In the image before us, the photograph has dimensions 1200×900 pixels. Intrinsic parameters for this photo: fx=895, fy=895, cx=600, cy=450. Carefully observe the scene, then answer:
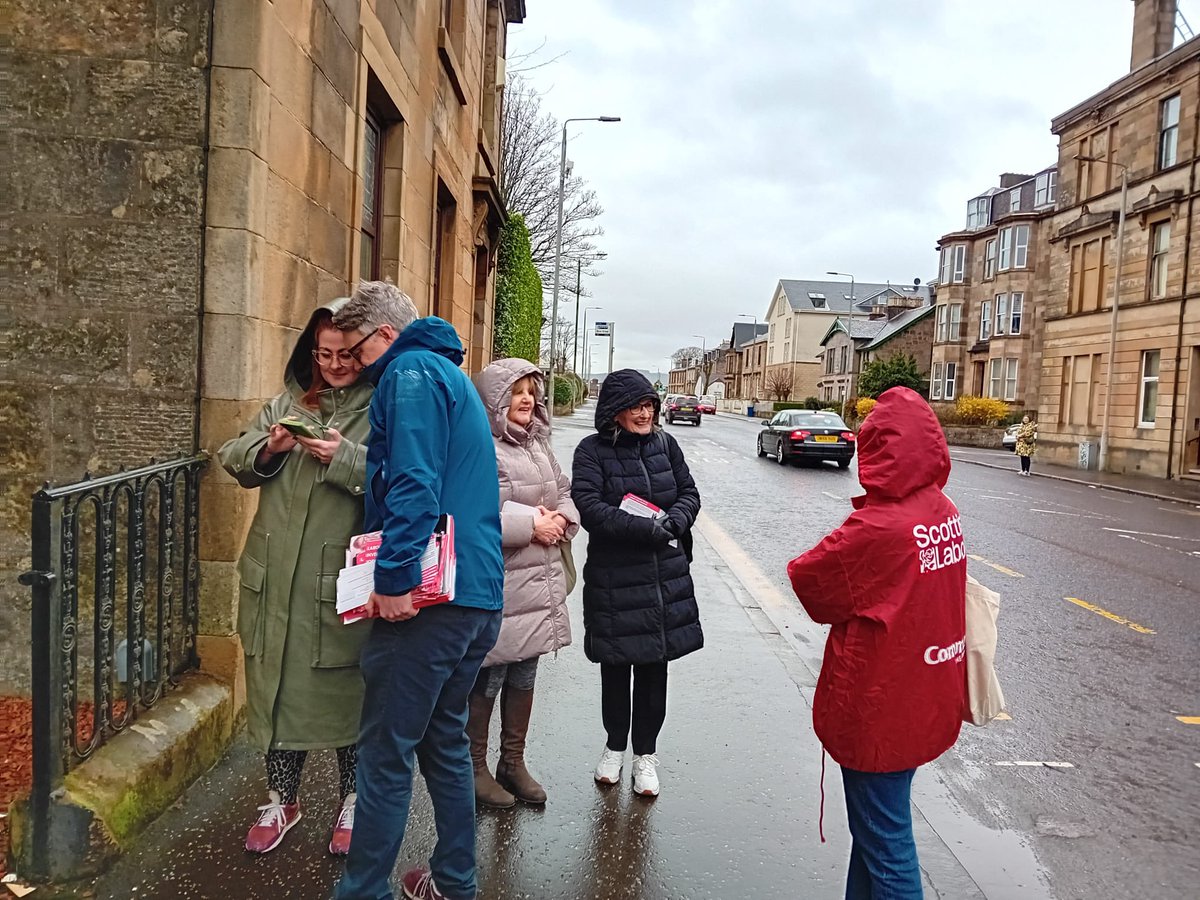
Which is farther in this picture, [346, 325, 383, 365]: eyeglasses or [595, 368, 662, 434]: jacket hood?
[595, 368, 662, 434]: jacket hood

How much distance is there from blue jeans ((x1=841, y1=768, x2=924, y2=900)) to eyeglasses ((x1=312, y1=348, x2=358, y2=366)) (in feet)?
6.91

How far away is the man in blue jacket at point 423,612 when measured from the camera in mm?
2516

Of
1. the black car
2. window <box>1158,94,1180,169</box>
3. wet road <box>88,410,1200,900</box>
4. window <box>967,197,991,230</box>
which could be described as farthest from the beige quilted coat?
window <box>967,197,991,230</box>

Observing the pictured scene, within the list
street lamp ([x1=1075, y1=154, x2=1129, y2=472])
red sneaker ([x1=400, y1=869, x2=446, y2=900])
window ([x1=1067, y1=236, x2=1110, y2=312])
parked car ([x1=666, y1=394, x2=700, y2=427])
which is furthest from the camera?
parked car ([x1=666, y1=394, x2=700, y2=427])

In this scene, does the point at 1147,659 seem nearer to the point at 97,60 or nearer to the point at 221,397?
the point at 221,397

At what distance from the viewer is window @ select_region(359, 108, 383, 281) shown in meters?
6.75

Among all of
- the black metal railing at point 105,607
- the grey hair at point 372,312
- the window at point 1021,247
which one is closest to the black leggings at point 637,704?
the grey hair at point 372,312

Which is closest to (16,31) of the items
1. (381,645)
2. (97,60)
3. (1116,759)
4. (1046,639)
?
(97,60)

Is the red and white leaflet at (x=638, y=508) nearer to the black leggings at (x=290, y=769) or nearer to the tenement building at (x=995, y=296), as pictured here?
the black leggings at (x=290, y=769)

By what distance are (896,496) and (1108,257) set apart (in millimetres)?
31164

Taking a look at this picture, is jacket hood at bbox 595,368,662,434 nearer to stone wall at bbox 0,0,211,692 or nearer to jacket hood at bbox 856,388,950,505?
jacket hood at bbox 856,388,950,505

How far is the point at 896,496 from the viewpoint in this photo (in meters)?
2.68

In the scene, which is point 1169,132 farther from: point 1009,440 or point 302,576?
point 302,576

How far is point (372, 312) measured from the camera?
2.99 meters
